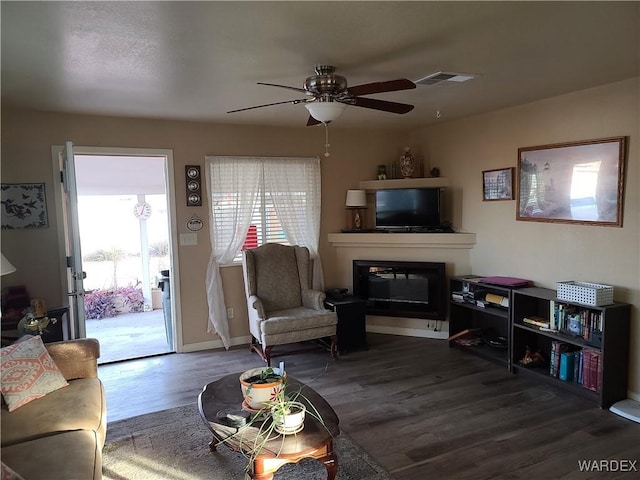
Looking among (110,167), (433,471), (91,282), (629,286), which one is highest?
(110,167)

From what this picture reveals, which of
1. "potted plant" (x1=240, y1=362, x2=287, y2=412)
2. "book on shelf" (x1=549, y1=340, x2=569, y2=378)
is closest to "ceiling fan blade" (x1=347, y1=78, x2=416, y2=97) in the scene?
"potted plant" (x1=240, y1=362, x2=287, y2=412)

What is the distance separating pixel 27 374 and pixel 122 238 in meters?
5.02

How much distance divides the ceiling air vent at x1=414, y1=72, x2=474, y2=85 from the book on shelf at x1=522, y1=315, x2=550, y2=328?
2125 mm

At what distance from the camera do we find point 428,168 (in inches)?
219

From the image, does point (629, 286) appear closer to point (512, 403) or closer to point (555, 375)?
point (555, 375)

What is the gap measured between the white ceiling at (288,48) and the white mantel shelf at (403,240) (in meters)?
1.66

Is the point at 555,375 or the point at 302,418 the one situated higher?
the point at 302,418

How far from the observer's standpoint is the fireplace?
5066 mm

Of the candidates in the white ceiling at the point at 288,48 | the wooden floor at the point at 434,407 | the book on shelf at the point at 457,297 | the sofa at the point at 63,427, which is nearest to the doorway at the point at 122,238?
the wooden floor at the point at 434,407

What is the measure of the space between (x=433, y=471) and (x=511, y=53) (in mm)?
2543

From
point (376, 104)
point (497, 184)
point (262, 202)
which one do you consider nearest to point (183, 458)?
point (376, 104)

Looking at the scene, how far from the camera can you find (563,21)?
90.0 inches

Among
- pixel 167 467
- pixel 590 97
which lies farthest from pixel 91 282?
pixel 590 97

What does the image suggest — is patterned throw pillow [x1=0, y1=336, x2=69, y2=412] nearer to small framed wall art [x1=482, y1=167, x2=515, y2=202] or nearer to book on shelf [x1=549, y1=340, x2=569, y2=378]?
book on shelf [x1=549, y1=340, x2=569, y2=378]
